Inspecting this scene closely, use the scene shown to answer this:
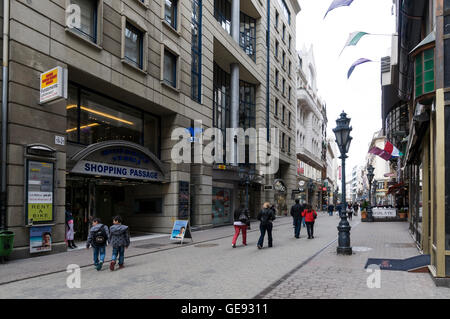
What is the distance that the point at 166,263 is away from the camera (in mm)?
10078

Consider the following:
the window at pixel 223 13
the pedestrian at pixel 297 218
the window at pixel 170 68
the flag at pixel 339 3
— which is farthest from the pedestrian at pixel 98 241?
the window at pixel 223 13

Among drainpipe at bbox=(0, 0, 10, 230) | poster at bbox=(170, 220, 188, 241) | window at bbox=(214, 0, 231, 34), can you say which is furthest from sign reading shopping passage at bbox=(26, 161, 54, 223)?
window at bbox=(214, 0, 231, 34)

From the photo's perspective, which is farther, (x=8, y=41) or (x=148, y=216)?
(x=148, y=216)

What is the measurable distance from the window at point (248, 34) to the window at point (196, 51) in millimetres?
8567

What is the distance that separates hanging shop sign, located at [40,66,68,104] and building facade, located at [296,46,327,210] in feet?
122

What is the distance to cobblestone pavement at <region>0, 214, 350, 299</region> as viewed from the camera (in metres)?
6.80

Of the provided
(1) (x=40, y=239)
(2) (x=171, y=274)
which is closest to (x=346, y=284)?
(2) (x=171, y=274)

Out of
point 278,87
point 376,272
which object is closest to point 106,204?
Result: point 376,272

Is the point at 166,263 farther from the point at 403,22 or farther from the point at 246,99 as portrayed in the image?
the point at 246,99

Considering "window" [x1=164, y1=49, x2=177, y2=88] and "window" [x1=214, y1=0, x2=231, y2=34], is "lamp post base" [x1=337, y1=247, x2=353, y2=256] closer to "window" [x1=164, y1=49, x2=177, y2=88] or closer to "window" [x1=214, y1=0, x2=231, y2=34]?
"window" [x1=164, y1=49, x2=177, y2=88]

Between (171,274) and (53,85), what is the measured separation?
22.3 ft
